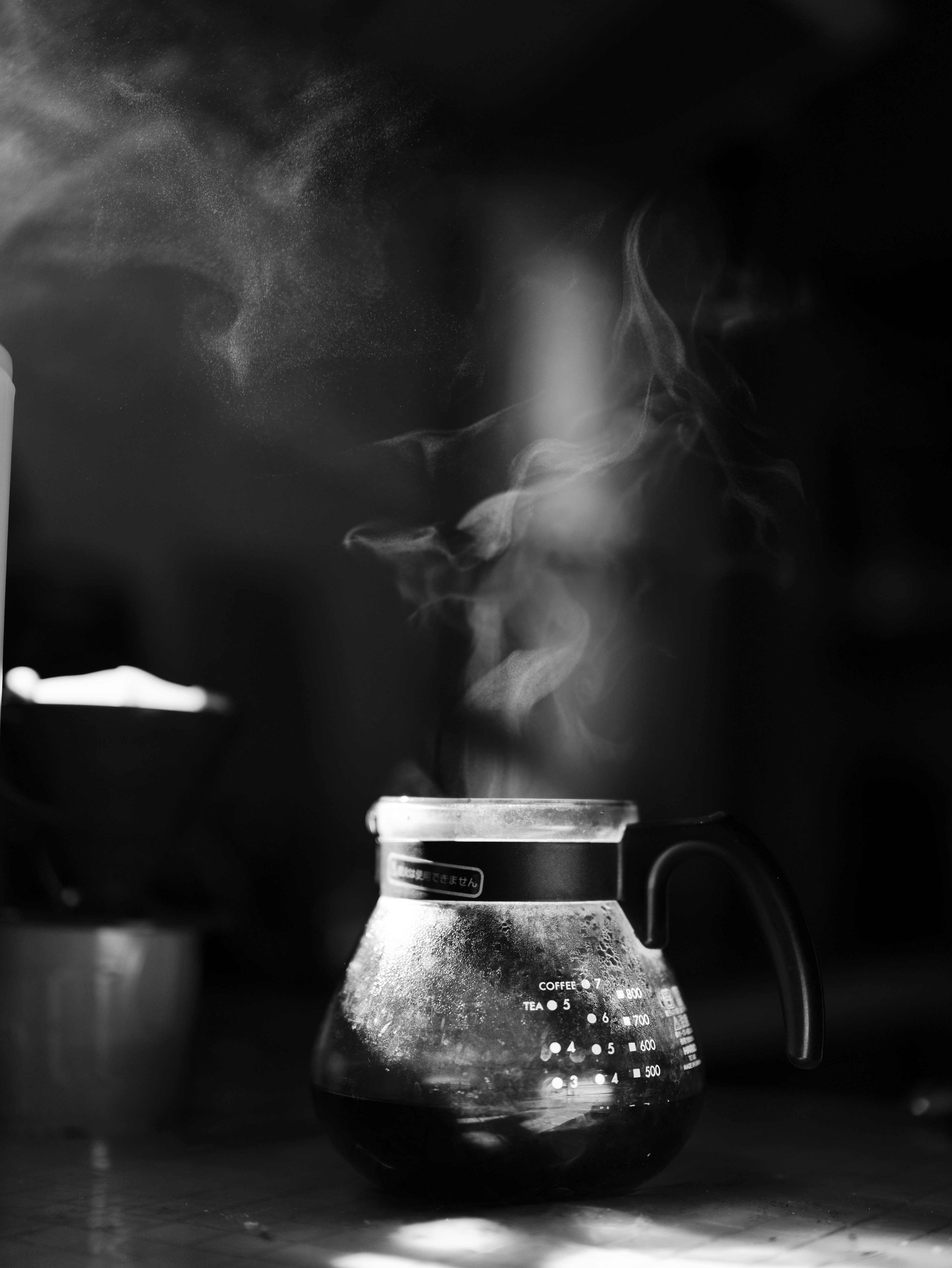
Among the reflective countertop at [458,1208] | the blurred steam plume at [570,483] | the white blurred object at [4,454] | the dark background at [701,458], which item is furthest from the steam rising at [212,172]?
the reflective countertop at [458,1208]

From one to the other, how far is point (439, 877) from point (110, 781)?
39cm

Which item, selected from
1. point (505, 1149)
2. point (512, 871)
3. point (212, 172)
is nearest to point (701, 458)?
point (212, 172)

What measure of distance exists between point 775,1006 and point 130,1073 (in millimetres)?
586

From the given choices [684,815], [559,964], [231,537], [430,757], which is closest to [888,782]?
[684,815]

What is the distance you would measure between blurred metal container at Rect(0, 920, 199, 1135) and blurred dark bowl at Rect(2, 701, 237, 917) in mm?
63

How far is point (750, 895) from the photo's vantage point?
2.68 feet

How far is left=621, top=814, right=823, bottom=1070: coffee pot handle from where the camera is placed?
2.60 ft

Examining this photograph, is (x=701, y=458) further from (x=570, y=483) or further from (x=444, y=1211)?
(x=444, y=1211)

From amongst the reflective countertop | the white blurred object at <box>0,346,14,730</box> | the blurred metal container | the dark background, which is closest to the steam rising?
the dark background

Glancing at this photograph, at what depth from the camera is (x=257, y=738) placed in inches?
54.7

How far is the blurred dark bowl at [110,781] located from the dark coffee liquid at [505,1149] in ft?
1.27

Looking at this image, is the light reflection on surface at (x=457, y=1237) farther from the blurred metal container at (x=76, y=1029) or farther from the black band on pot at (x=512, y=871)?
the blurred metal container at (x=76, y=1029)

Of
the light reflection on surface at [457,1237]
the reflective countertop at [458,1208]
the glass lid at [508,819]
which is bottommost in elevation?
the reflective countertop at [458,1208]

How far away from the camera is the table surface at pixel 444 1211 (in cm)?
71
